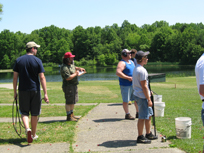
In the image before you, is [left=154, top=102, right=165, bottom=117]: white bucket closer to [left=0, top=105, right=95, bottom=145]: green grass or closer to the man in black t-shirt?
[left=0, top=105, right=95, bottom=145]: green grass

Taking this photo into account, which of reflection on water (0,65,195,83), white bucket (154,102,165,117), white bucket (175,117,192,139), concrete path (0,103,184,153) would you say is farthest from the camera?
reflection on water (0,65,195,83)

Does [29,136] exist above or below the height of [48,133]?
above

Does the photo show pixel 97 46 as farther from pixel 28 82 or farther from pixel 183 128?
pixel 183 128

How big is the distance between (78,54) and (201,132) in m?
119

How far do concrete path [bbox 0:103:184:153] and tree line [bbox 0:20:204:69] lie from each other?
9026 centimetres

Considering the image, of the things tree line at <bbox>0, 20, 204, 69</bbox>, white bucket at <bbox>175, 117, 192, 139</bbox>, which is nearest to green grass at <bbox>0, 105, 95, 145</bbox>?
white bucket at <bbox>175, 117, 192, 139</bbox>

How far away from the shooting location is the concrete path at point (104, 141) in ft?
15.6

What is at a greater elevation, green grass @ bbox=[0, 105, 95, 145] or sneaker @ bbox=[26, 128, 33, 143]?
sneaker @ bbox=[26, 128, 33, 143]

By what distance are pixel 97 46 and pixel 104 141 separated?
120029 mm

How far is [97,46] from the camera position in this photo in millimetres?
124188

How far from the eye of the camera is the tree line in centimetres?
10044

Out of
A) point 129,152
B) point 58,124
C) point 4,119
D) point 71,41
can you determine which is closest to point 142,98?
point 129,152

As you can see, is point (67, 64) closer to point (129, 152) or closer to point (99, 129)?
point (99, 129)

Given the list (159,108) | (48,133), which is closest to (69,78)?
(48,133)
